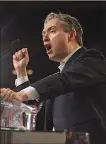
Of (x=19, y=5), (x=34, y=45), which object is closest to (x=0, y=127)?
(x=34, y=45)

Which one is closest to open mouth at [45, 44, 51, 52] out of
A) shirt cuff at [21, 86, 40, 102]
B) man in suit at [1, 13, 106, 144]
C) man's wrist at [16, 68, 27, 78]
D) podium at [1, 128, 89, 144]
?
man in suit at [1, 13, 106, 144]

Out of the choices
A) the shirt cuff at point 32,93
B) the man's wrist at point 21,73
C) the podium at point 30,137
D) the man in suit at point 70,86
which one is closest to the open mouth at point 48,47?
the man in suit at point 70,86

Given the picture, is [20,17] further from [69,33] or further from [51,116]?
[51,116]

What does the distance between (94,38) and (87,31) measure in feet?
0.12

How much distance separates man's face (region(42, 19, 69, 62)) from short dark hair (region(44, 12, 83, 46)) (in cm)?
2

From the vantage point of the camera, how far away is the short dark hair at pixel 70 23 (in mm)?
→ 963

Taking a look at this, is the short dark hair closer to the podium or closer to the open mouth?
the open mouth

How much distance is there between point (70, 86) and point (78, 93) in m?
0.06

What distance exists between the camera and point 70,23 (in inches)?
38.9

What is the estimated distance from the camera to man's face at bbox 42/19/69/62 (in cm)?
95

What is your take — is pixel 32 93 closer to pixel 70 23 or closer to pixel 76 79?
pixel 76 79

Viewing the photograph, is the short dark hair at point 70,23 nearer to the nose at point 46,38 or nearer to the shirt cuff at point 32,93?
the nose at point 46,38

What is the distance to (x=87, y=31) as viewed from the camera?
110cm

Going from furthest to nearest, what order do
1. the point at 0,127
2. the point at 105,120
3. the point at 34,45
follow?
the point at 34,45 → the point at 105,120 → the point at 0,127
